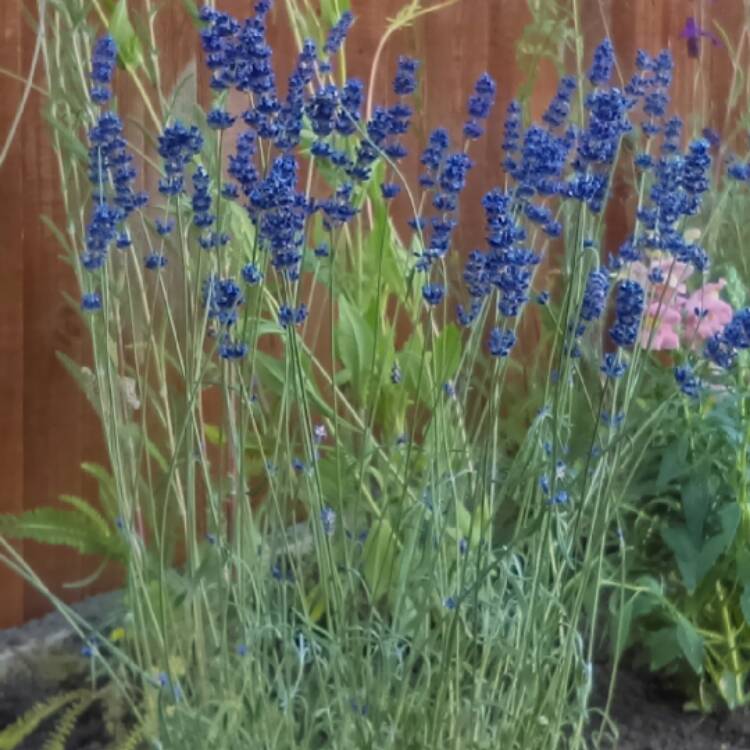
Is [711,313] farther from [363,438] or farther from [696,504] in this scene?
[363,438]

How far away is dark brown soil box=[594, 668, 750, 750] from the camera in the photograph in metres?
2.16

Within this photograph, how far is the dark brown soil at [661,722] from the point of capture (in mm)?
2160

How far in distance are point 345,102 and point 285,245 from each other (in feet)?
0.85

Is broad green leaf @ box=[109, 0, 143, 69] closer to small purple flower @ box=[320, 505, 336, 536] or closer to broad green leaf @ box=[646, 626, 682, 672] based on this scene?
small purple flower @ box=[320, 505, 336, 536]

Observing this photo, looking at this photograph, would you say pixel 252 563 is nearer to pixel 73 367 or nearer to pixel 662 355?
pixel 73 367

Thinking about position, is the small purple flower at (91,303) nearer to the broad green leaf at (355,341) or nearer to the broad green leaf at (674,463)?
the broad green leaf at (355,341)

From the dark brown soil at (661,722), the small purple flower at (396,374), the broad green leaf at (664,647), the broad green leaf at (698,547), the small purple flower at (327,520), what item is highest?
the small purple flower at (396,374)

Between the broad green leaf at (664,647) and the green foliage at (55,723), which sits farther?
the broad green leaf at (664,647)

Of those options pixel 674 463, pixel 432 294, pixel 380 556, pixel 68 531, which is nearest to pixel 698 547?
pixel 674 463

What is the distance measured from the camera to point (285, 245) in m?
1.31

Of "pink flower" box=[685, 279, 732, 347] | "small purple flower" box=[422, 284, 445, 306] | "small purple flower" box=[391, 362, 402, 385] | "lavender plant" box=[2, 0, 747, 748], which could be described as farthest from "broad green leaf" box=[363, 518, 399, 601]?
"pink flower" box=[685, 279, 732, 347]

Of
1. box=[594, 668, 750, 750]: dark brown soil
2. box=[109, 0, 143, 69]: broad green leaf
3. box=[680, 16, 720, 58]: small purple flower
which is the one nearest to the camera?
box=[109, 0, 143, 69]: broad green leaf

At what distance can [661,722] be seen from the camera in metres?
2.24

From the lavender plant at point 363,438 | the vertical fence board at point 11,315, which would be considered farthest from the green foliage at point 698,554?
the vertical fence board at point 11,315
